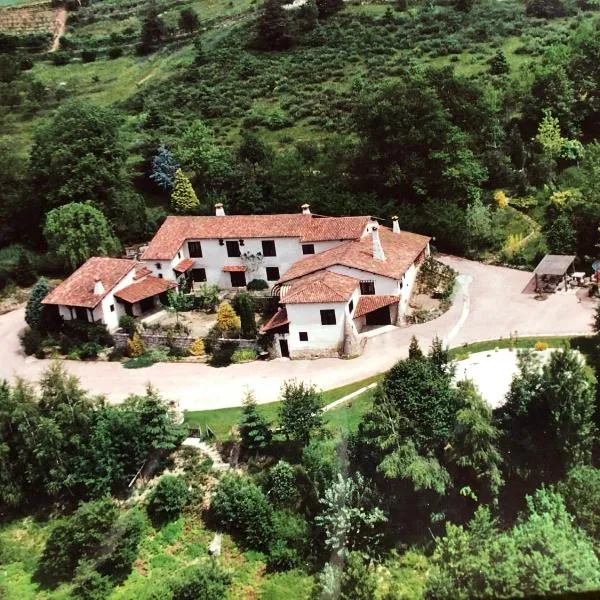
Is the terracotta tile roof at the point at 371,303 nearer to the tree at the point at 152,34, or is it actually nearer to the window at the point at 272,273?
the window at the point at 272,273

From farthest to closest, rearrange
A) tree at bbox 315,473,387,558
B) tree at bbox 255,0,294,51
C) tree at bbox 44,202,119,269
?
tree at bbox 255,0,294,51
tree at bbox 44,202,119,269
tree at bbox 315,473,387,558

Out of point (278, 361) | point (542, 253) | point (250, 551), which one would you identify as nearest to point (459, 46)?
point (542, 253)

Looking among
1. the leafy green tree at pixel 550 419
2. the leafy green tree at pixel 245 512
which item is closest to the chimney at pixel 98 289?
the leafy green tree at pixel 245 512

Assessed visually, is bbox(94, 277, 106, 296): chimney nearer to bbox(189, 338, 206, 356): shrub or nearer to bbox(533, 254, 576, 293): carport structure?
bbox(189, 338, 206, 356): shrub

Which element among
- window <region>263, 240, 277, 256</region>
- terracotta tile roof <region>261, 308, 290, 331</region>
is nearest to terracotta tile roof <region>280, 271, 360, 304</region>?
terracotta tile roof <region>261, 308, 290, 331</region>

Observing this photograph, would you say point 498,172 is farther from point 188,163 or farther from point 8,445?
point 8,445

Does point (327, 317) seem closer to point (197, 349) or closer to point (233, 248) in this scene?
point (197, 349)

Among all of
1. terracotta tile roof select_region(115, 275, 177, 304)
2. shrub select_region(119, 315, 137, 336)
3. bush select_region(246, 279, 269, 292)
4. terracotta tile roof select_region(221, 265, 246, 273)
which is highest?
terracotta tile roof select_region(115, 275, 177, 304)
